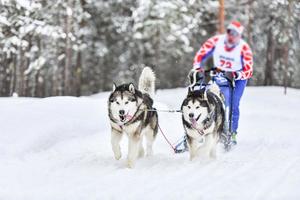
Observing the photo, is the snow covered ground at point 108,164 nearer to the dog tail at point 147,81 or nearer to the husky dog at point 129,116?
the husky dog at point 129,116

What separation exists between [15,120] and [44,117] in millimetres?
628

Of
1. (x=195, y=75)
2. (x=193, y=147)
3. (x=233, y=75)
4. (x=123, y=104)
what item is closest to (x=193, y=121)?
(x=193, y=147)

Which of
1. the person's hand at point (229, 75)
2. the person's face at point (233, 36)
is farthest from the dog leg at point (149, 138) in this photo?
the person's face at point (233, 36)

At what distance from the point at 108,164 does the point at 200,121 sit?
1.44 meters

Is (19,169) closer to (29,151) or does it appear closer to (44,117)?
(29,151)

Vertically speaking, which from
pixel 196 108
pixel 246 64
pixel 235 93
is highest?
pixel 246 64

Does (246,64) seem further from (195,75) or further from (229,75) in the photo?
(195,75)

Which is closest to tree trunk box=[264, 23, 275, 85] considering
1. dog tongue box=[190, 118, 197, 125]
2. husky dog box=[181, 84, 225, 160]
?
husky dog box=[181, 84, 225, 160]

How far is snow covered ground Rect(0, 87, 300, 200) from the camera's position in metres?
5.03

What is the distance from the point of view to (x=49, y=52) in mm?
25562

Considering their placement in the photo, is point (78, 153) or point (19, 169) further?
point (78, 153)

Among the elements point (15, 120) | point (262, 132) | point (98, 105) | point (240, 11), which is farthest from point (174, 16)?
point (15, 120)

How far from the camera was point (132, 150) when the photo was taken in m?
6.55

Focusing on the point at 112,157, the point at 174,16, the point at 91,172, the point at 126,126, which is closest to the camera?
the point at 91,172
